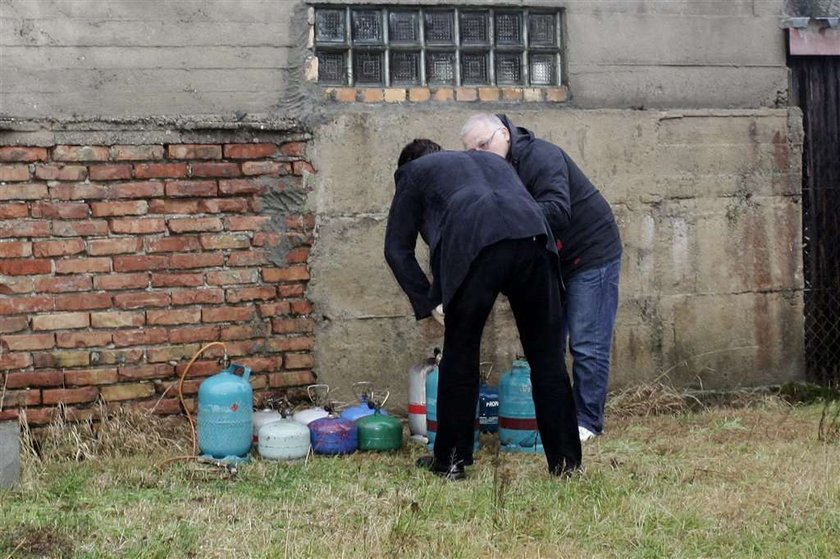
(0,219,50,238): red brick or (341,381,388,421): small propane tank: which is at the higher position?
(0,219,50,238): red brick

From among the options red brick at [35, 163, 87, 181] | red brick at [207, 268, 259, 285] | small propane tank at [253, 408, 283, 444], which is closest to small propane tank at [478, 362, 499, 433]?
small propane tank at [253, 408, 283, 444]

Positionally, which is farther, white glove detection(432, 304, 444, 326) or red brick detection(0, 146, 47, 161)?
red brick detection(0, 146, 47, 161)

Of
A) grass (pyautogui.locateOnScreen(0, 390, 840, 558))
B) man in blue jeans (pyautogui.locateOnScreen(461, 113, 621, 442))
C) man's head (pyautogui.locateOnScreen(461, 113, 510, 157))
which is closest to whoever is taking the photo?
grass (pyautogui.locateOnScreen(0, 390, 840, 558))

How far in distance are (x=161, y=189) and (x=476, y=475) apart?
2424mm

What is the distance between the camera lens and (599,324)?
6281mm

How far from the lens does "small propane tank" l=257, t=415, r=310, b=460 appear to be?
235 inches

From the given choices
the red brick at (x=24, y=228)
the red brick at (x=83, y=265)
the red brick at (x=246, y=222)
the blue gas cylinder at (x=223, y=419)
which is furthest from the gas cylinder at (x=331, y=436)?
the red brick at (x=24, y=228)

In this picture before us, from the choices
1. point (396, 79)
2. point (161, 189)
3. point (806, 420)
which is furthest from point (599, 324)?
point (161, 189)

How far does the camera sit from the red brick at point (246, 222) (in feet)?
21.6

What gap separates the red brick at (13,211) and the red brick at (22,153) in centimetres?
25

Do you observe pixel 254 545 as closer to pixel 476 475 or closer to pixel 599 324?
pixel 476 475

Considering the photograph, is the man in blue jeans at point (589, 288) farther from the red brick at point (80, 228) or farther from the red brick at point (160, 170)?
the red brick at point (80, 228)

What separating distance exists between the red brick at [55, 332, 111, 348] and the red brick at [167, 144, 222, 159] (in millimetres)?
1059

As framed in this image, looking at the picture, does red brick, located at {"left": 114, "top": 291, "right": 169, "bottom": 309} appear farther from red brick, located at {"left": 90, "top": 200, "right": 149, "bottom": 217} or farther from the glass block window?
the glass block window
